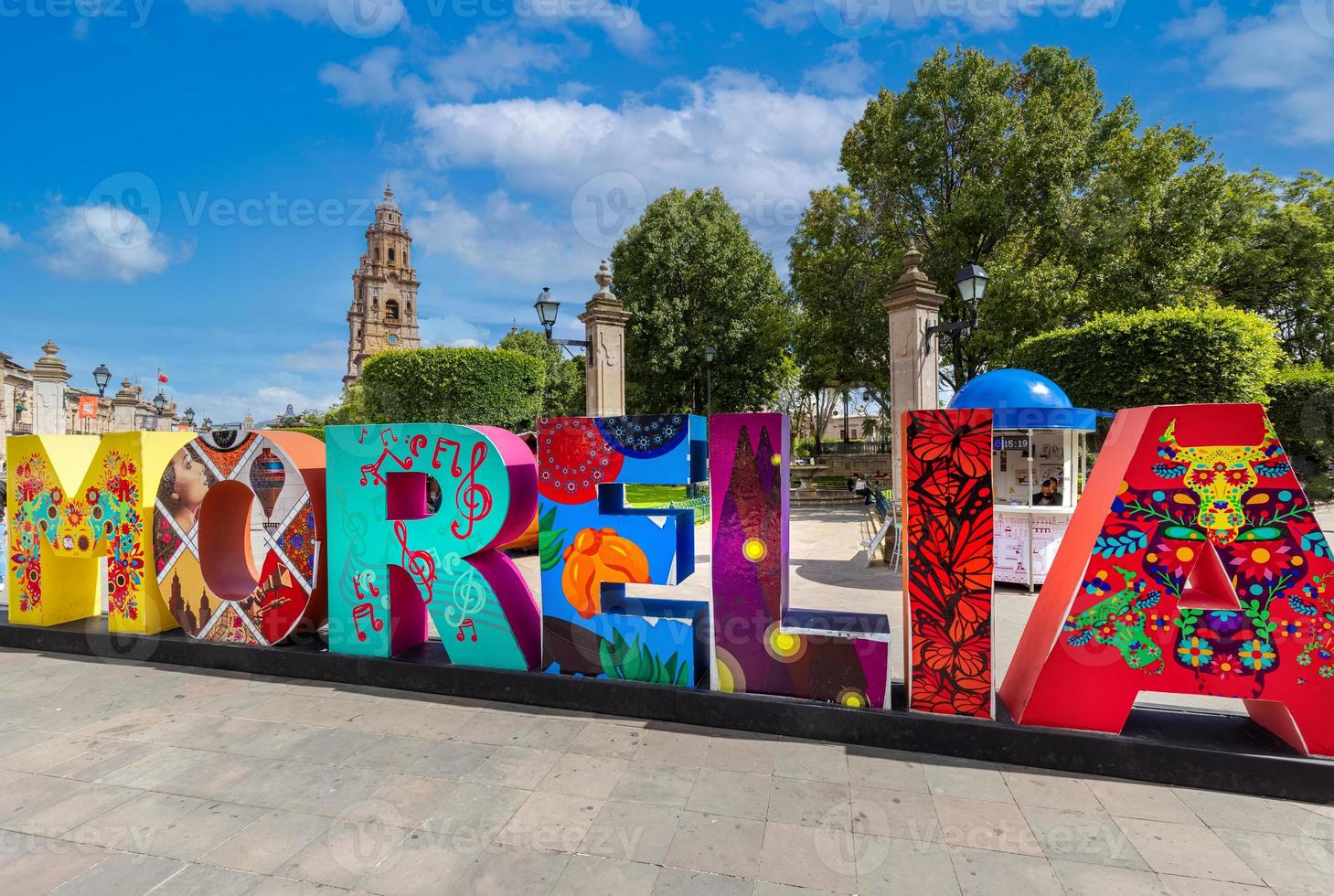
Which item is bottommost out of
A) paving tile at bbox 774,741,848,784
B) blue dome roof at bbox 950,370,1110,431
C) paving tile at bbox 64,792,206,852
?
paving tile at bbox 64,792,206,852

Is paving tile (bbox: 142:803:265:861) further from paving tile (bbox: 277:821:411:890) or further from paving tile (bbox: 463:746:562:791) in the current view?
paving tile (bbox: 463:746:562:791)

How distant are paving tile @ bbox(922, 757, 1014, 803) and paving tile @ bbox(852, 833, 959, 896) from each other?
0.55 m

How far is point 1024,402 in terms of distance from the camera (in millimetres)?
9672

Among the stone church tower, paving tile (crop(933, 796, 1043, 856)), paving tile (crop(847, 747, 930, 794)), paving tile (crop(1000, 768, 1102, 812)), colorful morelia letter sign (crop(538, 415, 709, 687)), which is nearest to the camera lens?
paving tile (crop(933, 796, 1043, 856))

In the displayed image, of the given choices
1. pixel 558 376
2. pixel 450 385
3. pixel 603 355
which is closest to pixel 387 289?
pixel 558 376

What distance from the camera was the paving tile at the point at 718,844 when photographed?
9.17 feet

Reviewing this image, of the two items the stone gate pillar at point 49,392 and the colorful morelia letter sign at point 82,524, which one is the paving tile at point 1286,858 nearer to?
the colorful morelia letter sign at point 82,524

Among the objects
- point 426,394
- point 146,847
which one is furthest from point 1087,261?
point 426,394

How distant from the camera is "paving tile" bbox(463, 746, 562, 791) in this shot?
3561mm

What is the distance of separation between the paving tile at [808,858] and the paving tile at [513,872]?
3.09ft

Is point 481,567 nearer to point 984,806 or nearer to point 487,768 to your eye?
point 487,768

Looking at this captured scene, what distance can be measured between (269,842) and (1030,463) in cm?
1055

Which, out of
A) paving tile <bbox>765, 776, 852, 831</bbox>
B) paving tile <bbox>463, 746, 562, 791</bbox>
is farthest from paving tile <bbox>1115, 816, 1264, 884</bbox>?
paving tile <bbox>463, 746, 562, 791</bbox>

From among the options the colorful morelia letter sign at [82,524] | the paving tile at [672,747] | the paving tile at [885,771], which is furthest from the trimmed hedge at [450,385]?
the paving tile at [885,771]
